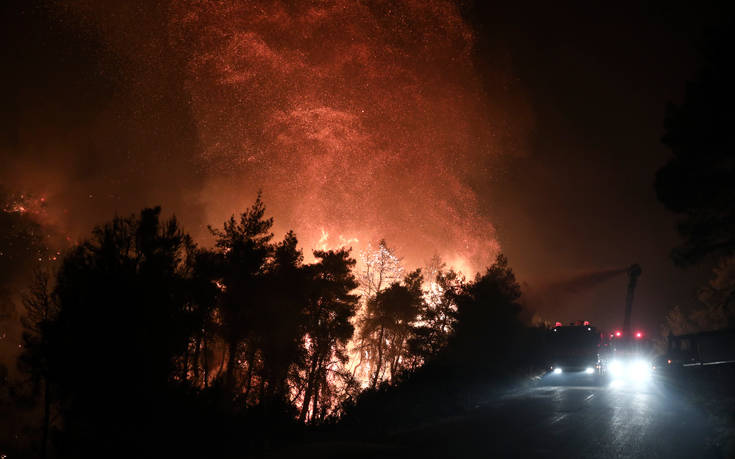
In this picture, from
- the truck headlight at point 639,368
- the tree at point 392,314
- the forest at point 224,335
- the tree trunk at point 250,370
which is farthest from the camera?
the tree at point 392,314

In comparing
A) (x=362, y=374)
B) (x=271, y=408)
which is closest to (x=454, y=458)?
(x=271, y=408)

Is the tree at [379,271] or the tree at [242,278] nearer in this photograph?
the tree at [242,278]

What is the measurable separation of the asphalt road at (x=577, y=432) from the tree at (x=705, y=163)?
6305mm

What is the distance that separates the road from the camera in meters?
11.3

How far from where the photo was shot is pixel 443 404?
2275cm

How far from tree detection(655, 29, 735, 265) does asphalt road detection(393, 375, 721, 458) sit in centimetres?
631

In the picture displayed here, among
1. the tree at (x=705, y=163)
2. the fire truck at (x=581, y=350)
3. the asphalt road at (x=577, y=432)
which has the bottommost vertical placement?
the asphalt road at (x=577, y=432)

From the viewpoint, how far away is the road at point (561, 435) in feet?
37.2

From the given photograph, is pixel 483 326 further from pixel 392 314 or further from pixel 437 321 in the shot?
pixel 392 314

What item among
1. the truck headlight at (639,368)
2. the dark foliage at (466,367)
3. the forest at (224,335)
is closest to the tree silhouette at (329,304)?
the forest at (224,335)

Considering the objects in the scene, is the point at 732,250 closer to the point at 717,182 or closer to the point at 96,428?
the point at 717,182

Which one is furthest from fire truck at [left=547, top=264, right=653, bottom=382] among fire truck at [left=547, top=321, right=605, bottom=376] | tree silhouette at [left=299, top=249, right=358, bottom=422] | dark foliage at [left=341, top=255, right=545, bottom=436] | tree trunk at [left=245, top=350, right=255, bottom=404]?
tree trunk at [left=245, top=350, right=255, bottom=404]

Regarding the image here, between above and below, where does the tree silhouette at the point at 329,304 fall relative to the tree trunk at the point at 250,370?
above

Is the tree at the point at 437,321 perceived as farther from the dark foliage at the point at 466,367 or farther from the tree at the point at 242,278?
the tree at the point at 242,278
